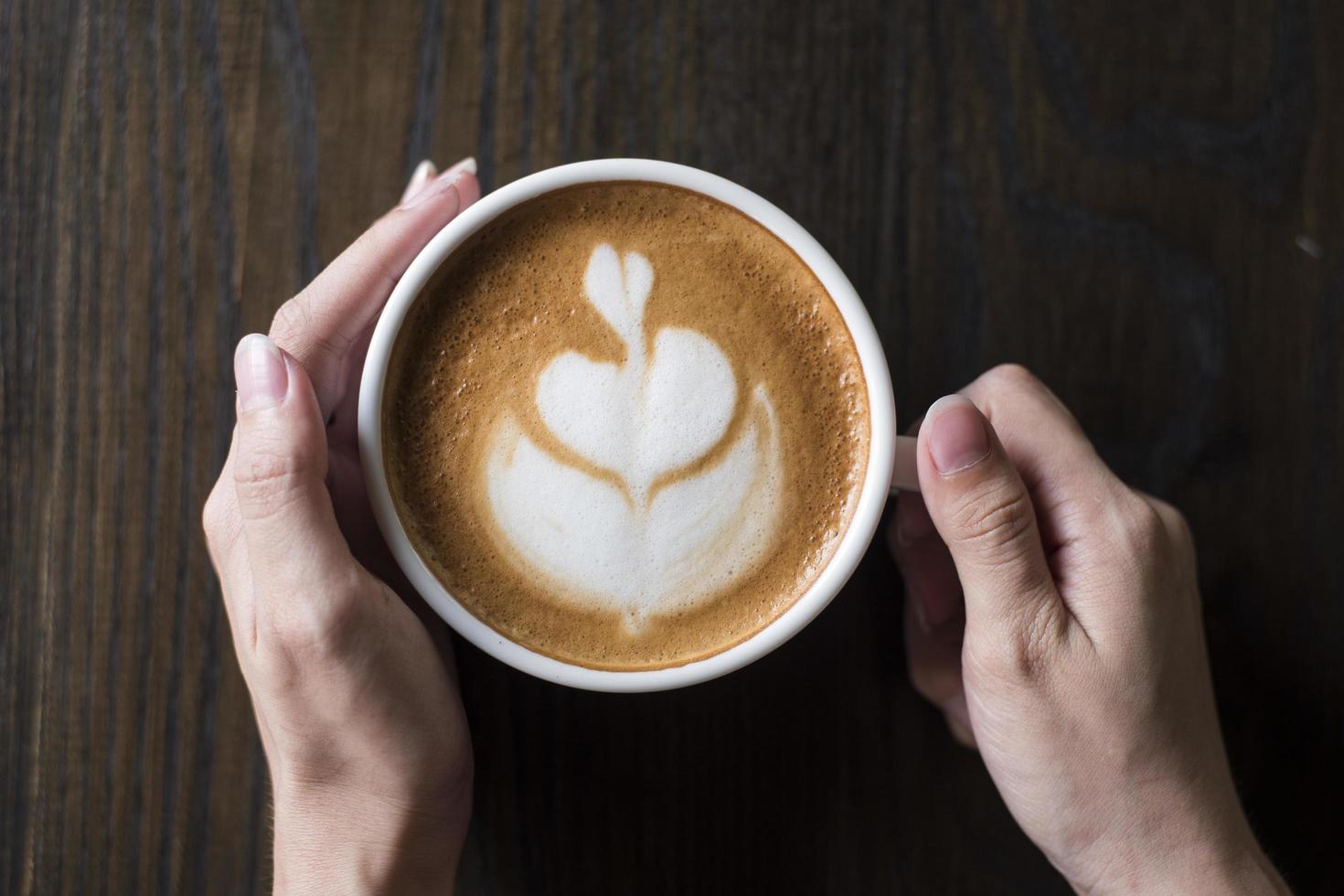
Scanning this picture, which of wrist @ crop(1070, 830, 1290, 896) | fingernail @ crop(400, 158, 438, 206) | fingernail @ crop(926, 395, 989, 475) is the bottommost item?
wrist @ crop(1070, 830, 1290, 896)

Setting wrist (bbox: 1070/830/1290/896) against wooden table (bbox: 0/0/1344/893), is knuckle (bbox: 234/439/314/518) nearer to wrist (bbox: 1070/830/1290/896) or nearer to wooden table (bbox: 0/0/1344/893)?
wooden table (bbox: 0/0/1344/893)

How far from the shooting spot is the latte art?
896 mm

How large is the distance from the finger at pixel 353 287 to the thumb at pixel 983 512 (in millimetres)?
537

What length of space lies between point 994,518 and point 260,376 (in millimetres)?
669

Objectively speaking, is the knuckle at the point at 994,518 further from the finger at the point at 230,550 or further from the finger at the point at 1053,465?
the finger at the point at 230,550

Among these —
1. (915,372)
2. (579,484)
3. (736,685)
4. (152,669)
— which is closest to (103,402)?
(152,669)

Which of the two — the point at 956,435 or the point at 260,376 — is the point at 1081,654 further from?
the point at 260,376

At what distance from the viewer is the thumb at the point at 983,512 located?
0.87 metres

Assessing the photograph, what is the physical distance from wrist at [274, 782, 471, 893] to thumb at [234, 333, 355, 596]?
0.74ft

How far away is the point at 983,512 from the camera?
88cm

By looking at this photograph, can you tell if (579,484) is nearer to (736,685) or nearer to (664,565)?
(664,565)

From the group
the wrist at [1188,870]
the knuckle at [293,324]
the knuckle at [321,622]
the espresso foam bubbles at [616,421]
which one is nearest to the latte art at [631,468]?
the espresso foam bubbles at [616,421]

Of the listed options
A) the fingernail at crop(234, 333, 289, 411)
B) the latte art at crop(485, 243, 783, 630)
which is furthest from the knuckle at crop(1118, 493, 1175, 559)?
the fingernail at crop(234, 333, 289, 411)

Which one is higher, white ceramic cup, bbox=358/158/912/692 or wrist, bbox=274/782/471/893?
white ceramic cup, bbox=358/158/912/692
